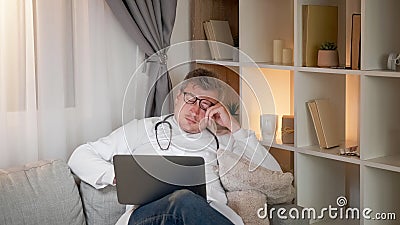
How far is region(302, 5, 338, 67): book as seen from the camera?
292 cm

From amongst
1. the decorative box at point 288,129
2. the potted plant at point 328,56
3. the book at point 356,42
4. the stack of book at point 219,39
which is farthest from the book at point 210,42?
the book at point 356,42

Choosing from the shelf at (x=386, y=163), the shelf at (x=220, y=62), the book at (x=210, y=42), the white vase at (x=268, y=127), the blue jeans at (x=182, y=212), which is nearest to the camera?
the blue jeans at (x=182, y=212)

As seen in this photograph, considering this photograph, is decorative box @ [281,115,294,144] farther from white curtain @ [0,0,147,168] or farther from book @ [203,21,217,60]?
white curtain @ [0,0,147,168]

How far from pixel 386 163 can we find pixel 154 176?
2.84 ft

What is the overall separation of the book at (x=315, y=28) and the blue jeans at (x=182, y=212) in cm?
80

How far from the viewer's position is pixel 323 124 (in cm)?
295

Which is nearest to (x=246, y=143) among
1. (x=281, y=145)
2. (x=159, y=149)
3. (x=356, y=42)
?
(x=281, y=145)

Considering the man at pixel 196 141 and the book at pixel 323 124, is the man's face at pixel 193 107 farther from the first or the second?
the book at pixel 323 124

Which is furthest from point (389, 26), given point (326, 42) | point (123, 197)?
point (123, 197)

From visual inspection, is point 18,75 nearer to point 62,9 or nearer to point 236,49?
point 62,9

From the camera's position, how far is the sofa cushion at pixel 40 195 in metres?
2.64

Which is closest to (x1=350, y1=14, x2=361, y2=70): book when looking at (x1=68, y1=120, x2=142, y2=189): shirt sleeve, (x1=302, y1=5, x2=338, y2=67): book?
(x1=302, y1=5, x2=338, y2=67): book

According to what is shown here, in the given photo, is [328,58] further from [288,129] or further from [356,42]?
[288,129]

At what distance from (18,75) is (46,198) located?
55 centimetres
